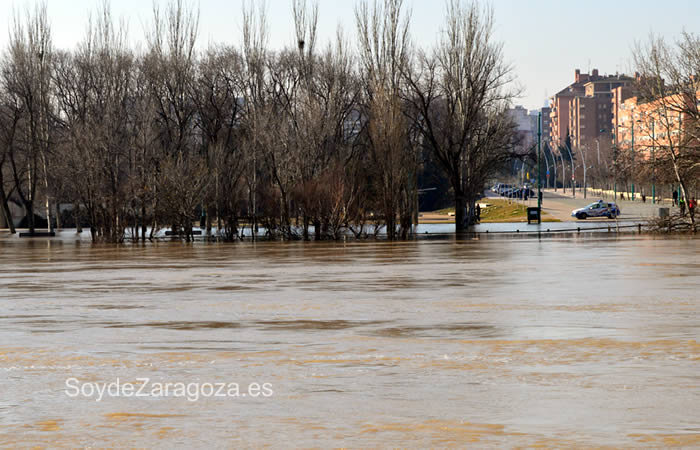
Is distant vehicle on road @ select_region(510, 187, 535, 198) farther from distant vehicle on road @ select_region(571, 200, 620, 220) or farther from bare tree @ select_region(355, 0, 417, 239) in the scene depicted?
bare tree @ select_region(355, 0, 417, 239)

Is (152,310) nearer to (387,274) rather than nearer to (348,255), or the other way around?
(387,274)

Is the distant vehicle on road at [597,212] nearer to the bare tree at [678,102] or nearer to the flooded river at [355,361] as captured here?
the bare tree at [678,102]

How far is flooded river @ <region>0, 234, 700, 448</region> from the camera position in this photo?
30.5 ft

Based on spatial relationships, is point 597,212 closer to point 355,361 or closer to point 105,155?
point 105,155

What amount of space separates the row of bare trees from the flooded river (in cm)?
3084

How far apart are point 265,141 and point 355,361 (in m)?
50.6

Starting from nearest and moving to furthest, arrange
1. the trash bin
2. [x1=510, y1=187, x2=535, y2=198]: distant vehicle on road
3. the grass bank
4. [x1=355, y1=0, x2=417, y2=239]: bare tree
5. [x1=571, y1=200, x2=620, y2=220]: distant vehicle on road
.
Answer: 1. [x1=355, y1=0, x2=417, y2=239]: bare tree
2. the trash bin
3. the grass bank
4. [x1=571, y1=200, x2=620, y2=220]: distant vehicle on road
5. [x1=510, y1=187, x2=535, y2=198]: distant vehicle on road

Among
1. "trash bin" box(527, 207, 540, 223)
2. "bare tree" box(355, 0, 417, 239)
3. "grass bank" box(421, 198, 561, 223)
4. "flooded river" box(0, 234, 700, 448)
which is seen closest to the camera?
"flooded river" box(0, 234, 700, 448)

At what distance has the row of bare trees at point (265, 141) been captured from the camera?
5953 centimetres

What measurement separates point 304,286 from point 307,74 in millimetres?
53446

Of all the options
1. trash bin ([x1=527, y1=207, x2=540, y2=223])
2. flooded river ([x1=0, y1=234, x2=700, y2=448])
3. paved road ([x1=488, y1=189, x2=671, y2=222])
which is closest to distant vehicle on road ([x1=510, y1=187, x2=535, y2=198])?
paved road ([x1=488, y1=189, x2=671, y2=222])

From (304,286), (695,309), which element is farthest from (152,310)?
(695,309)

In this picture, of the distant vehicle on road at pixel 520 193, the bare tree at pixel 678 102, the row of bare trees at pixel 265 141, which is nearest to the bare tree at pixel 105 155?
the row of bare trees at pixel 265 141

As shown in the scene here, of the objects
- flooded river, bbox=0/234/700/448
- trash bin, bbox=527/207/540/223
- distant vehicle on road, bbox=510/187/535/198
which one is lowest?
flooded river, bbox=0/234/700/448
